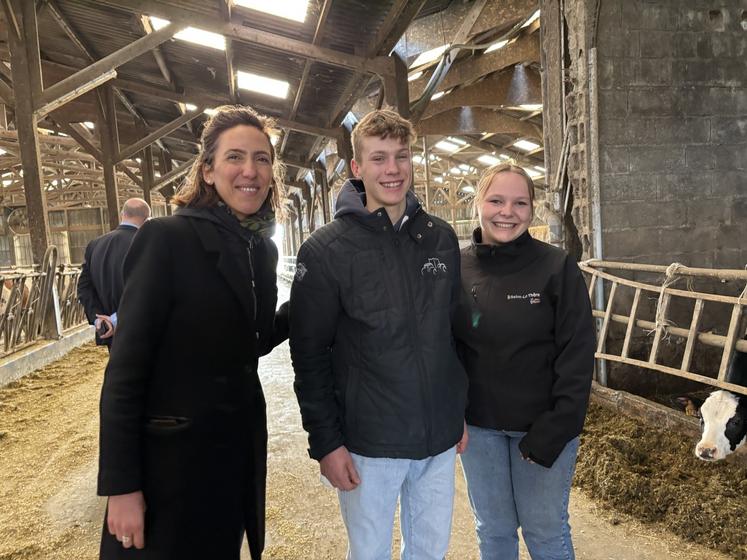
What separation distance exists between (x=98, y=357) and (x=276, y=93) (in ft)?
19.1

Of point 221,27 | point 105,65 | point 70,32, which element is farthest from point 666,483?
point 70,32

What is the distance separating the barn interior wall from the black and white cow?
1.40 metres

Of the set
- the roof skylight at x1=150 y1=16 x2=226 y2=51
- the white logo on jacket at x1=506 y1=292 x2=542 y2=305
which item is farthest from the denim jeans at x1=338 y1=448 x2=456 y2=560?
the roof skylight at x1=150 y1=16 x2=226 y2=51

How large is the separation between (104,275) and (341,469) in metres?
2.88

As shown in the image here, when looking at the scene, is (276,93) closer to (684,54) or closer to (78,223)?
(684,54)

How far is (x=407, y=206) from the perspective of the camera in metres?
1.63

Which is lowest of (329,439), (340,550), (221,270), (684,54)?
(340,550)

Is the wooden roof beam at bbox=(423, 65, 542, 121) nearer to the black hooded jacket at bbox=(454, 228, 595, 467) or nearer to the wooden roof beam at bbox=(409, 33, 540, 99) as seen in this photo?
the wooden roof beam at bbox=(409, 33, 540, 99)

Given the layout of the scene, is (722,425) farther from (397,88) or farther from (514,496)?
(397,88)

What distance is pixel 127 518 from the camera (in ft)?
4.23

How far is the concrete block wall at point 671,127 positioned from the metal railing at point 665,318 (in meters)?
0.31

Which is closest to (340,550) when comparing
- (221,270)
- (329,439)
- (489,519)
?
(489,519)

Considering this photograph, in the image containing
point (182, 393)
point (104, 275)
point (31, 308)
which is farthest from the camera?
point (31, 308)

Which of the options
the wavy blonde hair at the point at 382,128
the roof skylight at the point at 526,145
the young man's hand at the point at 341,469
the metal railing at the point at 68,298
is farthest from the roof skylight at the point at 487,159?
the young man's hand at the point at 341,469
